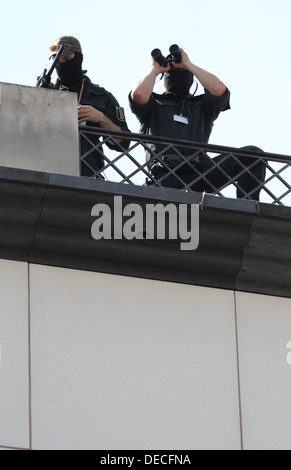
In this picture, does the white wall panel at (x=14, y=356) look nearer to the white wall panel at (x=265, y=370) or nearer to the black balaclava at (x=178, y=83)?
the white wall panel at (x=265, y=370)

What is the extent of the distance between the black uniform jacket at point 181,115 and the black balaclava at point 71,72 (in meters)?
0.69

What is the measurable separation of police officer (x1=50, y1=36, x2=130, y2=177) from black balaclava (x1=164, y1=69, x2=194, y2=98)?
52 centimetres

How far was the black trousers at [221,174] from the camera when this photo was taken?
75.0 ft

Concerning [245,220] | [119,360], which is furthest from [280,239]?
[119,360]

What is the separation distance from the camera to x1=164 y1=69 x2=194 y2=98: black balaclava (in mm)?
23547

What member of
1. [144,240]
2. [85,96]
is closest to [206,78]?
[85,96]

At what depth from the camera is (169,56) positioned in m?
23.2

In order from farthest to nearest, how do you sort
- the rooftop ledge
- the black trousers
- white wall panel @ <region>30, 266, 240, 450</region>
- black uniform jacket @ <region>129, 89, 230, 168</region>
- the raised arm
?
1. black uniform jacket @ <region>129, 89, 230, 168</region>
2. the raised arm
3. the black trousers
4. the rooftop ledge
5. white wall panel @ <region>30, 266, 240, 450</region>

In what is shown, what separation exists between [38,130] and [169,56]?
1.45 meters

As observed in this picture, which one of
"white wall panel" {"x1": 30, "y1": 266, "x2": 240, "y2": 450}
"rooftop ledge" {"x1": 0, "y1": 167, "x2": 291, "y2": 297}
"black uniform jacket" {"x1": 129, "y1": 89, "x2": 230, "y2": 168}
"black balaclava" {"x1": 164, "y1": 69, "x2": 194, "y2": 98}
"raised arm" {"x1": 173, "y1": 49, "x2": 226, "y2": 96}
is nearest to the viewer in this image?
"white wall panel" {"x1": 30, "y1": 266, "x2": 240, "y2": 450}

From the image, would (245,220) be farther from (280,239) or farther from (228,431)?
(228,431)

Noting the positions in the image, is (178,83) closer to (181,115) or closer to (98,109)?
(181,115)

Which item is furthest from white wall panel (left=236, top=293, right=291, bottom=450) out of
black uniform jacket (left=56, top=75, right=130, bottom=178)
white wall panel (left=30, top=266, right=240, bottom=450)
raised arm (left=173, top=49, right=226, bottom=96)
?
raised arm (left=173, top=49, right=226, bottom=96)

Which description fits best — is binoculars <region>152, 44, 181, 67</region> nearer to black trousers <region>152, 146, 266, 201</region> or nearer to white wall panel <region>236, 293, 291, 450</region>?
black trousers <region>152, 146, 266, 201</region>
